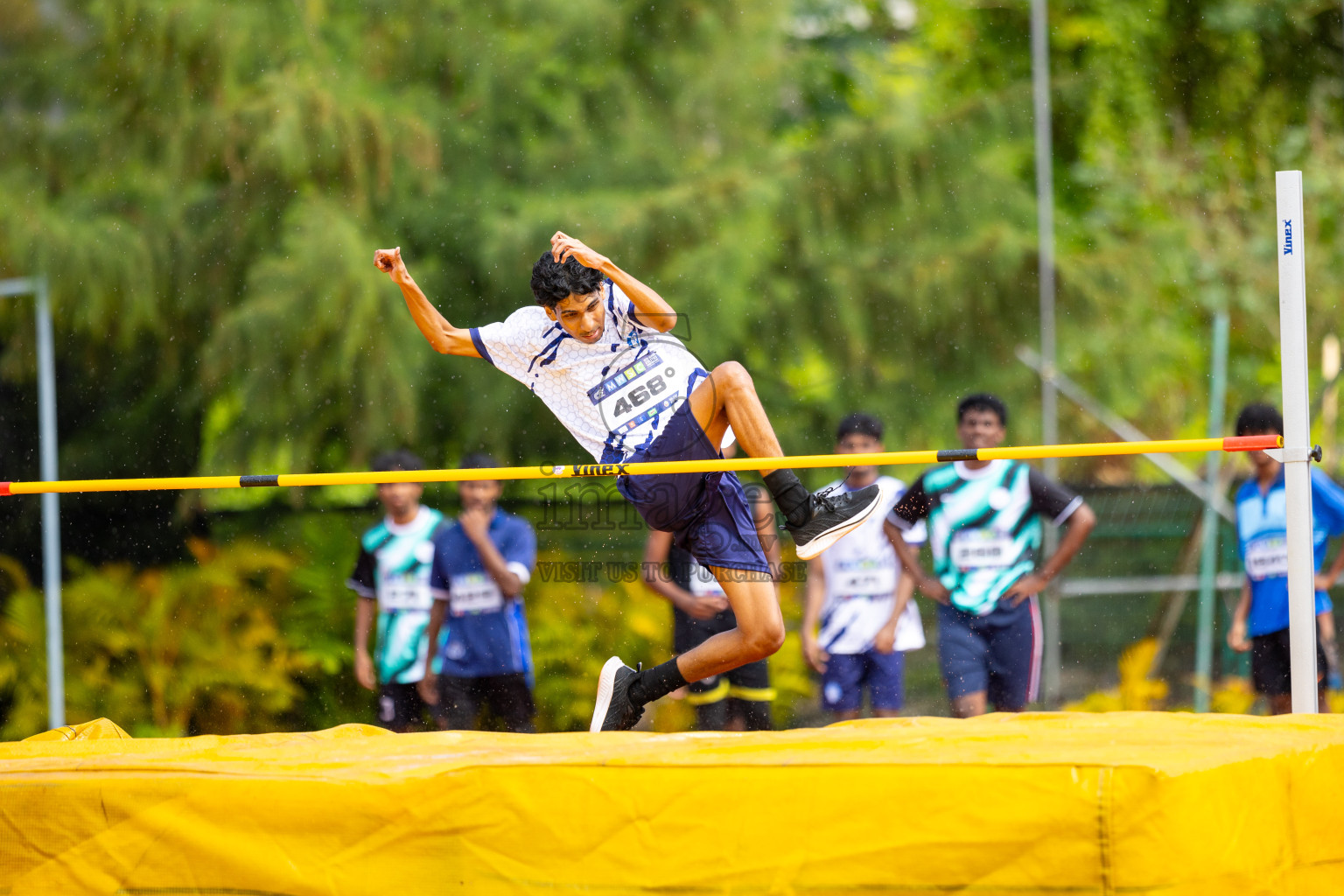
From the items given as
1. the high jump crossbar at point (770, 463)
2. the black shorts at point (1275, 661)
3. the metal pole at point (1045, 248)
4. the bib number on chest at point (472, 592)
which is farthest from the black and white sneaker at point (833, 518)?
the metal pole at point (1045, 248)

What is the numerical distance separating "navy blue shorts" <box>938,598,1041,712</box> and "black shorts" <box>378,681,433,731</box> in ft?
7.28

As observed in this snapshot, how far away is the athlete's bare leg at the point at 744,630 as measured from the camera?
12.4 ft

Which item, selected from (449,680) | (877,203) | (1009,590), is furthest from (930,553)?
(877,203)

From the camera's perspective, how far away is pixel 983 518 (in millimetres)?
5043

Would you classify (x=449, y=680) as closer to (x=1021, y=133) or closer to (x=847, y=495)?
(x=847, y=495)

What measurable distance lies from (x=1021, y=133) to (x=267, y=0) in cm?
479

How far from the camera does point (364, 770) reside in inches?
111

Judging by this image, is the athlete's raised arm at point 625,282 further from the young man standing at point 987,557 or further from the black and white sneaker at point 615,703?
the young man standing at point 987,557

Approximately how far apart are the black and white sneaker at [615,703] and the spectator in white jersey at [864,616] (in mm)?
1285

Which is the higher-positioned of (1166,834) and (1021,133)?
(1021,133)

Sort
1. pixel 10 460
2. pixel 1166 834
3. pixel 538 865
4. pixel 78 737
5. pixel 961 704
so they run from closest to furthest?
pixel 1166 834 → pixel 538 865 → pixel 78 737 → pixel 961 704 → pixel 10 460

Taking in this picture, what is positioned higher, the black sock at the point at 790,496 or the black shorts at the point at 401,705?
the black sock at the point at 790,496

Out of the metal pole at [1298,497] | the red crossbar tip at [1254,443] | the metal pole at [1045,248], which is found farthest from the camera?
the metal pole at [1045,248]

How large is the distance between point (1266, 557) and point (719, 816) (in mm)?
3410
